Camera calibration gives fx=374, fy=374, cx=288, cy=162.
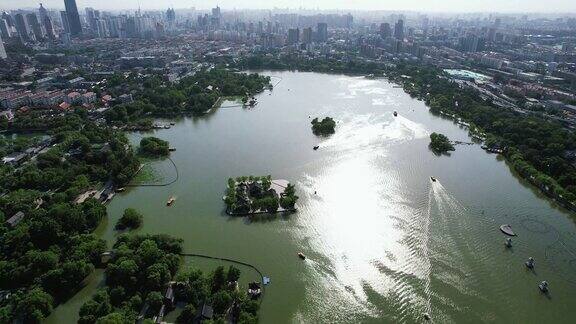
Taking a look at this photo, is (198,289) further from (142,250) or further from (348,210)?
(348,210)

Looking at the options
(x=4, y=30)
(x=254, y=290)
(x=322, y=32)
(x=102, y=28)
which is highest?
(x=4, y=30)

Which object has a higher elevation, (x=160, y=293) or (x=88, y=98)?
(x=88, y=98)

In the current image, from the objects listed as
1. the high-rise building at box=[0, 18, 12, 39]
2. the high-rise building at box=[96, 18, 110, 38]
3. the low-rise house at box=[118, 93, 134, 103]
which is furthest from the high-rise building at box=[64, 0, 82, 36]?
the low-rise house at box=[118, 93, 134, 103]

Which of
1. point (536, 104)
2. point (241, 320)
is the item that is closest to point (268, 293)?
point (241, 320)

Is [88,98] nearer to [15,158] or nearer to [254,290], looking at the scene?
[15,158]

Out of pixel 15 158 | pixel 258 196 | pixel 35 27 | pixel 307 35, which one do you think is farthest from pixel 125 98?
pixel 35 27

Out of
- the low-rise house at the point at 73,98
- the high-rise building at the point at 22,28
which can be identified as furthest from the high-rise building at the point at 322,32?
the low-rise house at the point at 73,98
